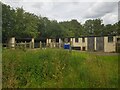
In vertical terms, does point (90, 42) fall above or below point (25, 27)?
below

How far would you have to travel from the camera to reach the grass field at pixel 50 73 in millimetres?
6695

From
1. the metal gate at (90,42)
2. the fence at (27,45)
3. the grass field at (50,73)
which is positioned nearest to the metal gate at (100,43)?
the metal gate at (90,42)

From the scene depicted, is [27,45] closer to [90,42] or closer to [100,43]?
[100,43]

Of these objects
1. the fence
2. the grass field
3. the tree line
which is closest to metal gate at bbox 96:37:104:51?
the tree line

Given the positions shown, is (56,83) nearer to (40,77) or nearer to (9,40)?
(40,77)

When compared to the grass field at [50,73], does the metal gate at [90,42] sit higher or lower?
higher

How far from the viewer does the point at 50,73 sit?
784 cm

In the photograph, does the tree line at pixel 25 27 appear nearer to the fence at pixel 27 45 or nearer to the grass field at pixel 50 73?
the fence at pixel 27 45

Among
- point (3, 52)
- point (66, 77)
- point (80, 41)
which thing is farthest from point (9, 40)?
point (66, 77)

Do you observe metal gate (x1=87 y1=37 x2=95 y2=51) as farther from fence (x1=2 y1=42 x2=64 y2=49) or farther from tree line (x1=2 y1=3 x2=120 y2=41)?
fence (x1=2 y1=42 x2=64 y2=49)

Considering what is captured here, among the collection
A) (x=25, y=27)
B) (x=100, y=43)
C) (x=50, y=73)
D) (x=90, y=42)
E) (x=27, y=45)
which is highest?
(x=25, y=27)

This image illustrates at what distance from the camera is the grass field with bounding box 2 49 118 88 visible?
6695 millimetres

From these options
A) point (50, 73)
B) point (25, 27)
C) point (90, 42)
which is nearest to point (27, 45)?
point (50, 73)

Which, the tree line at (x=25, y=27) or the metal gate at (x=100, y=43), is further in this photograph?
the tree line at (x=25, y=27)
